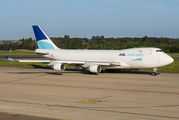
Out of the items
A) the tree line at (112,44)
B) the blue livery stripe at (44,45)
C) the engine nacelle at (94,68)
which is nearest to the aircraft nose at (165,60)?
the engine nacelle at (94,68)

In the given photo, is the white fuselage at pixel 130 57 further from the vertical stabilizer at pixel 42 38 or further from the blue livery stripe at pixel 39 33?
the blue livery stripe at pixel 39 33

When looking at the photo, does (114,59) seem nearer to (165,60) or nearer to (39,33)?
(165,60)

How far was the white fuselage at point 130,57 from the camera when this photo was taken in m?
38.8

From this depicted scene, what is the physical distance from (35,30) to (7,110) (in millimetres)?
32895

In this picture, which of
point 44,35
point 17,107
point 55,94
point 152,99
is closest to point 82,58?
point 44,35

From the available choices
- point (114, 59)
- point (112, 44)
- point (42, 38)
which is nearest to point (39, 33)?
point (42, 38)

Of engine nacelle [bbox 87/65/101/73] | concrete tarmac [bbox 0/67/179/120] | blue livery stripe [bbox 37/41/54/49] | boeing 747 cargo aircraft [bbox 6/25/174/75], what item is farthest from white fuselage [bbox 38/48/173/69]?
concrete tarmac [bbox 0/67/179/120]

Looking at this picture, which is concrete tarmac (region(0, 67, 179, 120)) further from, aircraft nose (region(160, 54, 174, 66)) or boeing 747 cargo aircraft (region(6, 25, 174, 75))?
boeing 747 cargo aircraft (region(6, 25, 174, 75))

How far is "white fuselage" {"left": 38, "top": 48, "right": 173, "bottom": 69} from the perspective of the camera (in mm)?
38844

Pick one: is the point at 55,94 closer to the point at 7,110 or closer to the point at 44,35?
the point at 7,110

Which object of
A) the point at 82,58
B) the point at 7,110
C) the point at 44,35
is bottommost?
the point at 7,110

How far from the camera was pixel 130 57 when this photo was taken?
4069 centimetres

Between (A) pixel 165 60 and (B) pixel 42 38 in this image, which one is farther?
(B) pixel 42 38

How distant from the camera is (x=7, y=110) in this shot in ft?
58.5
